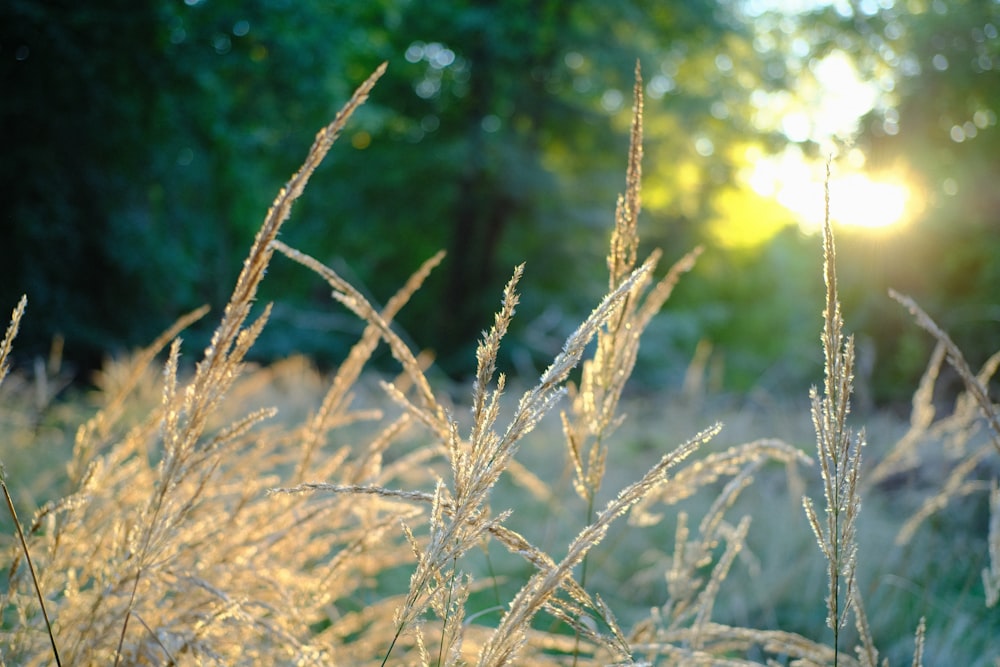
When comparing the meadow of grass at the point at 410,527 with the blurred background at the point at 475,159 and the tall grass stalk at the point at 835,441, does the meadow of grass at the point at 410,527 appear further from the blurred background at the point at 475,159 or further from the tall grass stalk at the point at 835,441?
the blurred background at the point at 475,159

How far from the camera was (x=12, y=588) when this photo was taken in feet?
3.54

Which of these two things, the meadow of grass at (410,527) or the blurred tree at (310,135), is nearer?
the meadow of grass at (410,527)

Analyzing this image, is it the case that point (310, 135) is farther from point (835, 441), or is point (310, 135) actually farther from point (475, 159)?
point (835, 441)

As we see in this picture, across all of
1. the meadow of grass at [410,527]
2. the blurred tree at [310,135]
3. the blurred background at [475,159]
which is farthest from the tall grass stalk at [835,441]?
the blurred tree at [310,135]

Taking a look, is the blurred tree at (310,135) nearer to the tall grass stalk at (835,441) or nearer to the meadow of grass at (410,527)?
the meadow of grass at (410,527)

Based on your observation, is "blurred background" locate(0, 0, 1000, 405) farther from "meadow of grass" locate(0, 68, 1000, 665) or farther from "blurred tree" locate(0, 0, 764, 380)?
"meadow of grass" locate(0, 68, 1000, 665)

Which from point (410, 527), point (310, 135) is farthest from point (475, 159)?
point (410, 527)

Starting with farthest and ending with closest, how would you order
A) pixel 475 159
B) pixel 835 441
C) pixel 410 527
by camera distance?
pixel 475 159 → pixel 410 527 → pixel 835 441

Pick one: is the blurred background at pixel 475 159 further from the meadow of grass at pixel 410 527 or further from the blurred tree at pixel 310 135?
the meadow of grass at pixel 410 527

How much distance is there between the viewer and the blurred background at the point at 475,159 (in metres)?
7.97

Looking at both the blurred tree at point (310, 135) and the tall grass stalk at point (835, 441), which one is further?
the blurred tree at point (310, 135)

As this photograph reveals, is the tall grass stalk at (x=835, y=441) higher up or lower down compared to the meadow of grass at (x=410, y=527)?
higher up

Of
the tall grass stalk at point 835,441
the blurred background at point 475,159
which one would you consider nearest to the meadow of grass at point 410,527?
the tall grass stalk at point 835,441

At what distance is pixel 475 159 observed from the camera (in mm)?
13633
